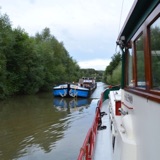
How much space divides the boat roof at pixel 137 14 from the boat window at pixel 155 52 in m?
0.20

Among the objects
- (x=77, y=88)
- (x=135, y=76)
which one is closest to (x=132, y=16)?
(x=135, y=76)

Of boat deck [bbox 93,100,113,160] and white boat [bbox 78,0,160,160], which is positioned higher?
white boat [bbox 78,0,160,160]

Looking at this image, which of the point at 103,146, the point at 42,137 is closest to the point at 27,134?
the point at 42,137

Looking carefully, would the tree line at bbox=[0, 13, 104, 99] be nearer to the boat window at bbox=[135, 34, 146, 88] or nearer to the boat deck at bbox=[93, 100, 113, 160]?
the boat deck at bbox=[93, 100, 113, 160]

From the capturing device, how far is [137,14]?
3.28 meters

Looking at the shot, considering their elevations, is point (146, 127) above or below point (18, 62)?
below

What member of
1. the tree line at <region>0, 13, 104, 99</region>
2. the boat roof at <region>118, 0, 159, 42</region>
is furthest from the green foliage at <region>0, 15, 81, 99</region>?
the boat roof at <region>118, 0, 159, 42</region>

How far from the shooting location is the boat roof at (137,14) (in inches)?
107

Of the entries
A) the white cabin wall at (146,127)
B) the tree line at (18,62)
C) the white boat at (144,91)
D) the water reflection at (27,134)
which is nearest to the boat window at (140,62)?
the white boat at (144,91)

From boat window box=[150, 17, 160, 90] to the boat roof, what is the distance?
0.65 ft

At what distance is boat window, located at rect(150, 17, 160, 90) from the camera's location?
7.93 feet

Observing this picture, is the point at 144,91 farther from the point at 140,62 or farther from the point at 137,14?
the point at 137,14

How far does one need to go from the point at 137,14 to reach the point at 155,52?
2.96 ft

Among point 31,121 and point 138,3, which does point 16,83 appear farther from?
point 138,3
